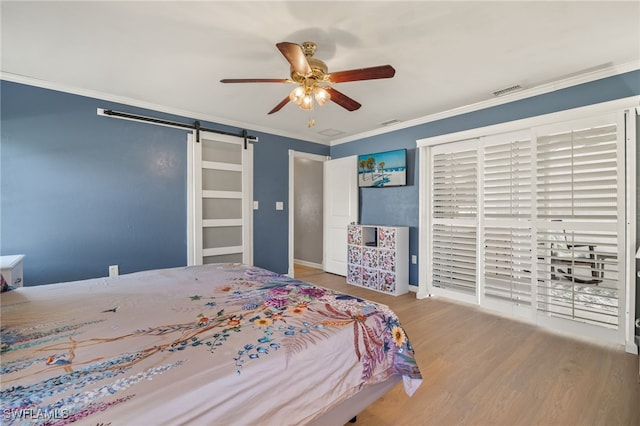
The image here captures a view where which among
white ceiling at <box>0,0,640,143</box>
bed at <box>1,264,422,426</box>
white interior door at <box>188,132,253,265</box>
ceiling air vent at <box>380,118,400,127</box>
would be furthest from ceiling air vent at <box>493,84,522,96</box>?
white interior door at <box>188,132,253,265</box>

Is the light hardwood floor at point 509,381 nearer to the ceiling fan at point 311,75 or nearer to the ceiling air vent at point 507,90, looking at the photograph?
the ceiling fan at point 311,75

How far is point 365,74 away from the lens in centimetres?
192

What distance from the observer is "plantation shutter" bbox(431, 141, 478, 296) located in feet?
11.4

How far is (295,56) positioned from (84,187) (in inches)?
111

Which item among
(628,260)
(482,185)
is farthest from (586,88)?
(628,260)

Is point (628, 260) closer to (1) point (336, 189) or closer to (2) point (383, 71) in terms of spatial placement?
(2) point (383, 71)

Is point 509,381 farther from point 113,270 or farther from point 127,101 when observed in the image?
point 127,101

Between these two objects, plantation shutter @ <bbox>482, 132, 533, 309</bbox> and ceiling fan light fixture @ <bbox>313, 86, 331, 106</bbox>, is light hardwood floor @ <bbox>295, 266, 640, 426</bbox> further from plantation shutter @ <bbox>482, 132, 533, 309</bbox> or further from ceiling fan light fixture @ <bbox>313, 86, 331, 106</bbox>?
A: ceiling fan light fixture @ <bbox>313, 86, 331, 106</bbox>

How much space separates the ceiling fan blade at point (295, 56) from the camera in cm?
162

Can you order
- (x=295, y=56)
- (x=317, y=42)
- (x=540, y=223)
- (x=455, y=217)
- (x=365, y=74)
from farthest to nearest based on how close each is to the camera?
1. (x=455, y=217)
2. (x=540, y=223)
3. (x=317, y=42)
4. (x=365, y=74)
5. (x=295, y=56)

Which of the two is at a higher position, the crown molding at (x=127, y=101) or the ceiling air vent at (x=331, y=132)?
the ceiling air vent at (x=331, y=132)

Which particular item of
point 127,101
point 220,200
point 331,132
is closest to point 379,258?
point 331,132

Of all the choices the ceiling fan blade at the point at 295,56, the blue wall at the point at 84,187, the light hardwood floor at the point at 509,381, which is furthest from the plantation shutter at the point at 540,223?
the blue wall at the point at 84,187

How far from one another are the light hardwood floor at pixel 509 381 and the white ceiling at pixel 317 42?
2.46m
